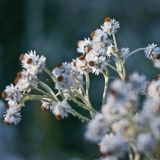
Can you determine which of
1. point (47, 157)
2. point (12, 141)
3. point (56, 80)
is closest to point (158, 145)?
point (56, 80)

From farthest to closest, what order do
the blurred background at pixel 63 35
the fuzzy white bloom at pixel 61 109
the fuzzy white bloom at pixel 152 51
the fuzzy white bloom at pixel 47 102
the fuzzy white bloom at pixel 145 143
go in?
the blurred background at pixel 63 35
the fuzzy white bloom at pixel 152 51
the fuzzy white bloom at pixel 47 102
the fuzzy white bloom at pixel 61 109
the fuzzy white bloom at pixel 145 143

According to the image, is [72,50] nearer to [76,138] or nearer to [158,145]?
[76,138]

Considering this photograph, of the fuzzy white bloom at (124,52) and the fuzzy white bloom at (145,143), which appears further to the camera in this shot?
the fuzzy white bloom at (124,52)

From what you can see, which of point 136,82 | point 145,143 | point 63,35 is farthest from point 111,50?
point 63,35

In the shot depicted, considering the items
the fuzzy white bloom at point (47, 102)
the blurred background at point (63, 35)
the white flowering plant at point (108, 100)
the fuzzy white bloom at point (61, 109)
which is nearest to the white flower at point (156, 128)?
the white flowering plant at point (108, 100)

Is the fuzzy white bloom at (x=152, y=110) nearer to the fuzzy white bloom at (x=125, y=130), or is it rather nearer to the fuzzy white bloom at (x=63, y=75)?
the fuzzy white bloom at (x=125, y=130)

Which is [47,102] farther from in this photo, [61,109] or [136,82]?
[136,82]
